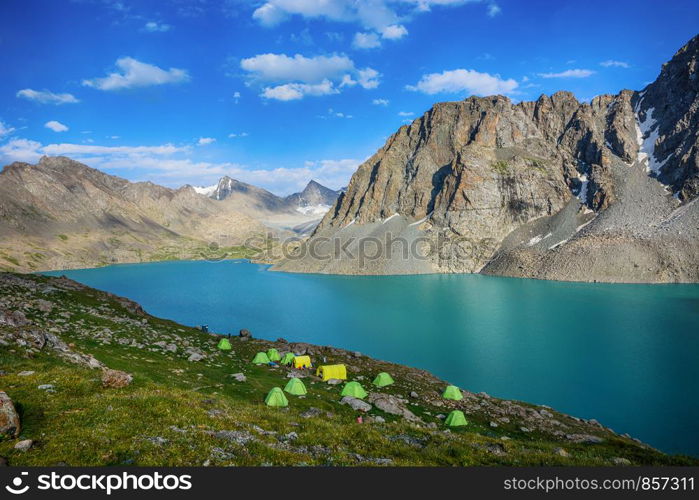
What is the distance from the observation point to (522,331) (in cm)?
7231

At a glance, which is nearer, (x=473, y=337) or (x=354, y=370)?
(x=354, y=370)

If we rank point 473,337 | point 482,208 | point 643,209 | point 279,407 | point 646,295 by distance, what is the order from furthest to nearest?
point 482,208 → point 643,209 → point 646,295 → point 473,337 → point 279,407

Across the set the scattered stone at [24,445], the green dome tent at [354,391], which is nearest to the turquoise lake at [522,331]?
Result: the green dome tent at [354,391]

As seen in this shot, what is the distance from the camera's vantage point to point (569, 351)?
191ft

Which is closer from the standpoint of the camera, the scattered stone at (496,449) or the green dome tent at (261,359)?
the scattered stone at (496,449)

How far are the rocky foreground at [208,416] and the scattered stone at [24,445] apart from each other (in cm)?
3

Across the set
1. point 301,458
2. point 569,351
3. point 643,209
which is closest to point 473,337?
point 569,351

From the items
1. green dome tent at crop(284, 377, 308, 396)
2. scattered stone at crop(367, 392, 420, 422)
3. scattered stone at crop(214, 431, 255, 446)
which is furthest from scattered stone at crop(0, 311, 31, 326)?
scattered stone at crop(367, 392, 420, 422)

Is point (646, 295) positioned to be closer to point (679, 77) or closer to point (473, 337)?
point (473, 337)

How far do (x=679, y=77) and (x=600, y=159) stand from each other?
5201 cm

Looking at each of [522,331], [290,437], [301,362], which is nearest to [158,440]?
[290,437]

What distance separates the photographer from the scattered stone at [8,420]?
11273 millimetres

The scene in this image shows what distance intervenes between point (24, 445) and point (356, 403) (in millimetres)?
22910

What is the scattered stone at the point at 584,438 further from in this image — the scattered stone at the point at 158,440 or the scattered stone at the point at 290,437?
the scattered stone at the point at 158,440
